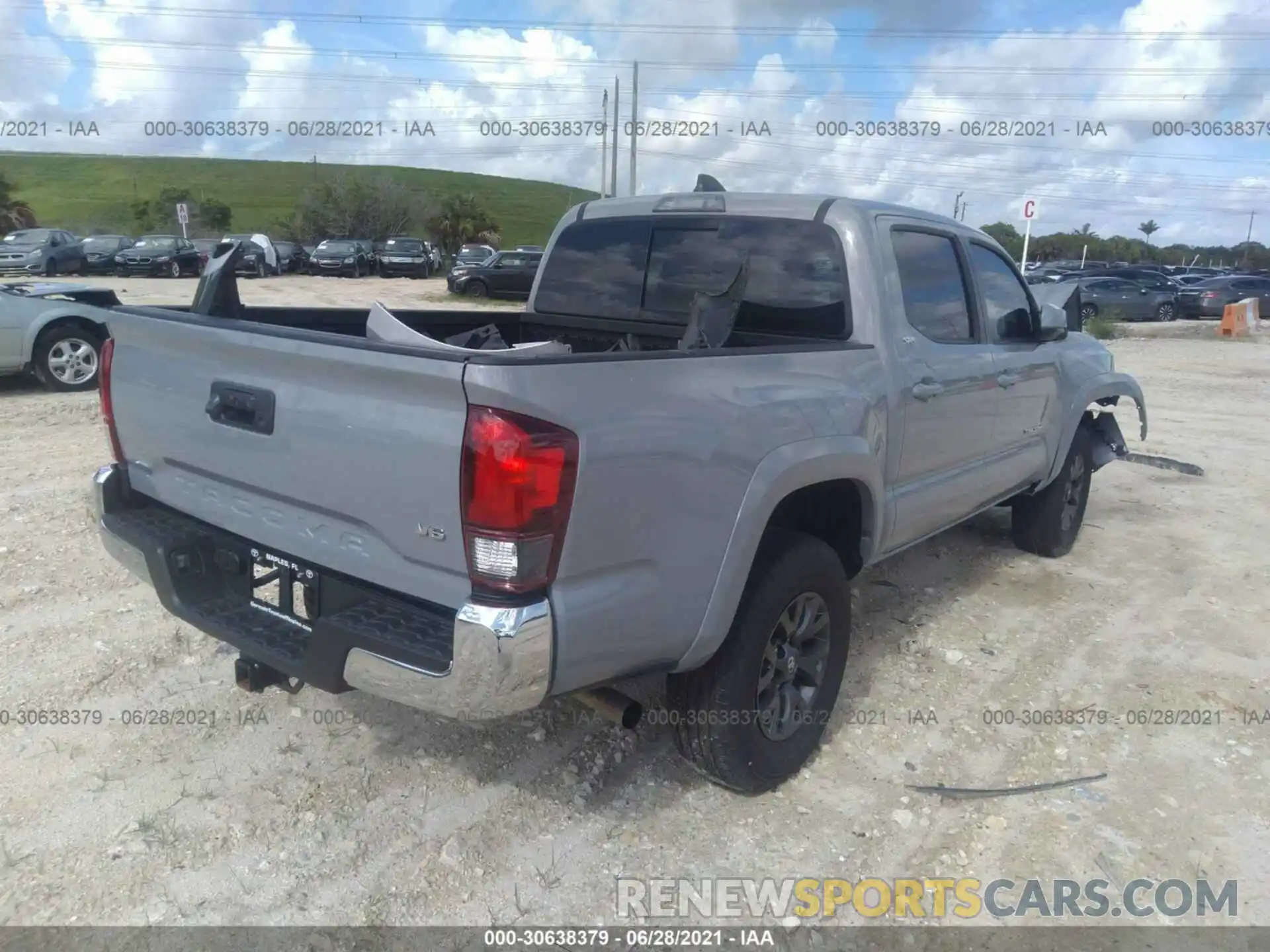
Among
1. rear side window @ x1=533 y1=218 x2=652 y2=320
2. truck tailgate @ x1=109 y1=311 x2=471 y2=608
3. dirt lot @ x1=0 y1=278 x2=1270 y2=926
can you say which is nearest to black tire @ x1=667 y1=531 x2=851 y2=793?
dirt lot @ x1=0 y1=278 x2=1270 y2=926

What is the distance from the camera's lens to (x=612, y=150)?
37969mm

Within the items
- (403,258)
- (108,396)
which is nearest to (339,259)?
(403,258)

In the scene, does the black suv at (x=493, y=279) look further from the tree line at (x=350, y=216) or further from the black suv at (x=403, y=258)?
the tree line at (x=350, y=216)

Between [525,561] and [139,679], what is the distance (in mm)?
2418

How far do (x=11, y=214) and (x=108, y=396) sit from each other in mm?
57351

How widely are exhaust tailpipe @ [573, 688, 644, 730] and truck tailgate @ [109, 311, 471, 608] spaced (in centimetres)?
69

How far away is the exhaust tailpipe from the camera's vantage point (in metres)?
2.84

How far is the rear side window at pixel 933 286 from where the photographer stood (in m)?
3.91

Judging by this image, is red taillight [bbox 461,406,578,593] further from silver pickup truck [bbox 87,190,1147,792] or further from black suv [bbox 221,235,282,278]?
black suv [bbox 221,235,282,278]

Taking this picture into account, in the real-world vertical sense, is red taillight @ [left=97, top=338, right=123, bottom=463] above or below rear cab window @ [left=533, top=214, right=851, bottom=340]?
below

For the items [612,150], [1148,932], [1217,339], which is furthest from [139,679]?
[612,150]

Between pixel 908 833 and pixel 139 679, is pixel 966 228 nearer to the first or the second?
pixel 908 833

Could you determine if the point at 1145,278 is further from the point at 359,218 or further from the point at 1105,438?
the point at 359,218

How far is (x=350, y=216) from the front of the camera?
57.9 meters
